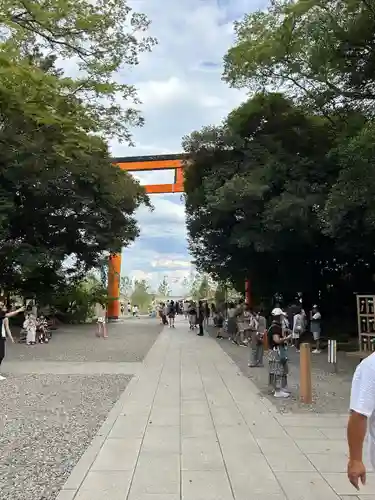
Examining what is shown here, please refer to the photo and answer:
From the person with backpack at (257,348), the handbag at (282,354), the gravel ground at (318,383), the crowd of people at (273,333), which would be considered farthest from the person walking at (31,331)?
the handbag at (282,354)

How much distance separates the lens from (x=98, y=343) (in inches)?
757

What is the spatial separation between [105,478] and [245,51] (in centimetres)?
1573

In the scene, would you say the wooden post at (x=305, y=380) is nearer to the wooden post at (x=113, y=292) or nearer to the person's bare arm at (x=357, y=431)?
the person's bare arm at (x=357, y=431)

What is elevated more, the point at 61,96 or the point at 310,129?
the point at 310,129

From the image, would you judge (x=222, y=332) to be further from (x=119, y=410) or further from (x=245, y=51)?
(x=119, y=410)

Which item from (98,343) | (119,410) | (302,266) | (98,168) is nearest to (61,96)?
(119,410)

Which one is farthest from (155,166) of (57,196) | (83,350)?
(83,350)

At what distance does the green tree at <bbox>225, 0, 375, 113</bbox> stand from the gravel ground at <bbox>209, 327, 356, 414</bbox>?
794 cm

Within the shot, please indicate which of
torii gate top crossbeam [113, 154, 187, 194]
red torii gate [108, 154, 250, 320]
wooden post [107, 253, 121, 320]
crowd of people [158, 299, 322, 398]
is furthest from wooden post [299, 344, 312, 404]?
wooden post [107, 253, 121, 320]

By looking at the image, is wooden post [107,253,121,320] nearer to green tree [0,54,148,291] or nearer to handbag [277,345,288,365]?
green tree [0,54,148,291]

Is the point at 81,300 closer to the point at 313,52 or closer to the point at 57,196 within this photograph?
the point at 57,196

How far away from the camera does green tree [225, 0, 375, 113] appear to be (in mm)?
13141

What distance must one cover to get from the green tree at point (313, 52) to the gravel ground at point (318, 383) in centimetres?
794

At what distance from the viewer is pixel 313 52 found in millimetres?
14414
